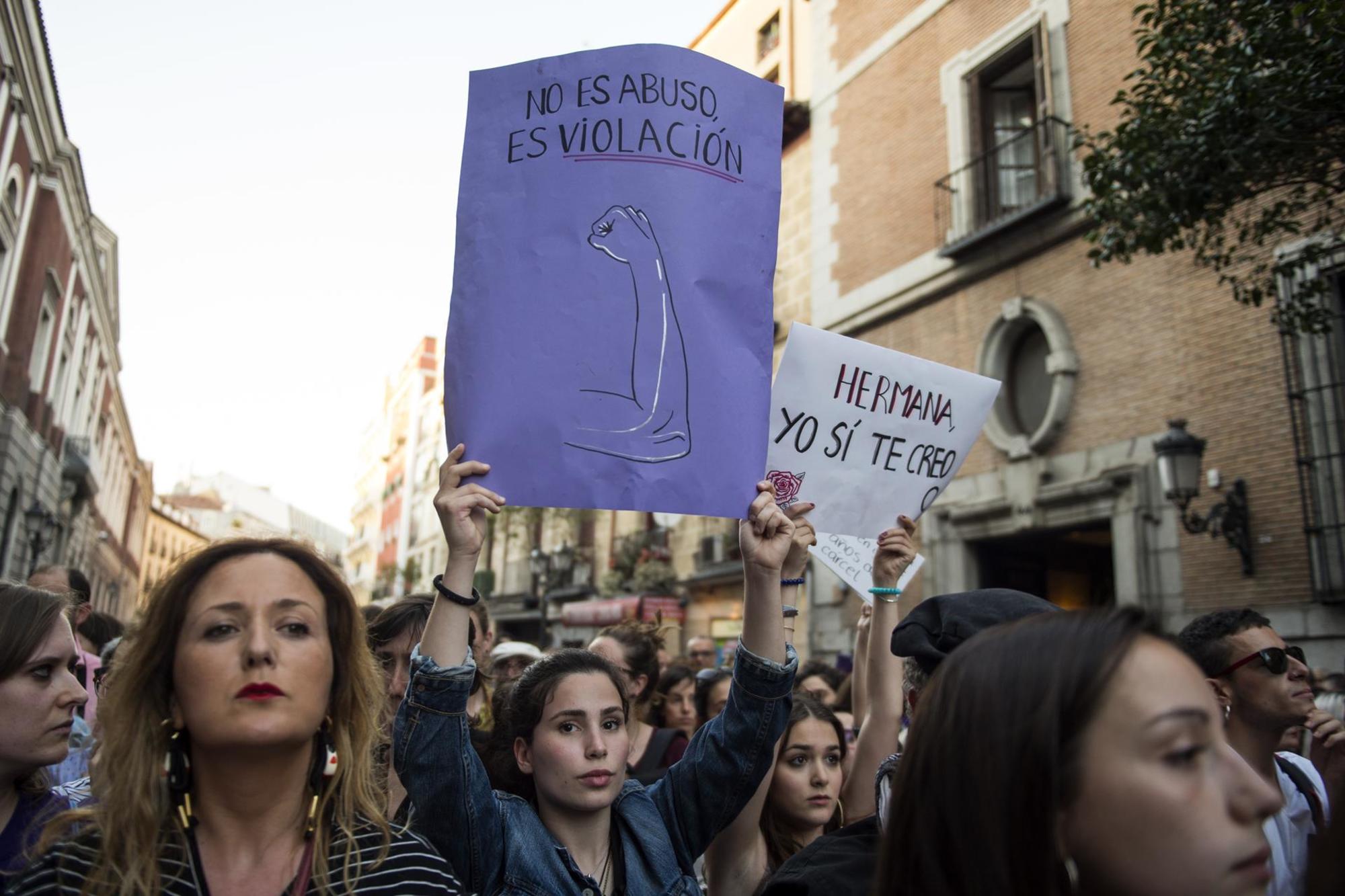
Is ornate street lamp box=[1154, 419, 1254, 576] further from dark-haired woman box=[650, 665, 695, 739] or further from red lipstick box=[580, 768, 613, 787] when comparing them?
red lipstick box=[580, 768, 613, 787]

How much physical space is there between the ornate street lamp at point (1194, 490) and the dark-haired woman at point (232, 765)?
27.5 ft

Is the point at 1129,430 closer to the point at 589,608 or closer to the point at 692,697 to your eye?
the point at 692,697

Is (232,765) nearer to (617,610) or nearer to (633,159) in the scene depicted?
(633,159)

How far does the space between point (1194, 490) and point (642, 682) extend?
6.23 metres

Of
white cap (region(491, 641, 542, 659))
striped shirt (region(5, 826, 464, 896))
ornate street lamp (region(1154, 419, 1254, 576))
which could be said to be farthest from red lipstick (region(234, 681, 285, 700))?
ornate street lamp (region(1154, 419, 1254, 576))

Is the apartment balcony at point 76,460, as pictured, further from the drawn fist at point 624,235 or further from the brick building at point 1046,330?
the drawn fist at point 624,235

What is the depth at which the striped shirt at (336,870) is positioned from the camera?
1.67 metres

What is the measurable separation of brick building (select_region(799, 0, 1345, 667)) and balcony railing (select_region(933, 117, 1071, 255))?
0.03 m

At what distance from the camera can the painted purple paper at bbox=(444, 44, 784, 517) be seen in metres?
2.43

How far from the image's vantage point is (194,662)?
177 cm


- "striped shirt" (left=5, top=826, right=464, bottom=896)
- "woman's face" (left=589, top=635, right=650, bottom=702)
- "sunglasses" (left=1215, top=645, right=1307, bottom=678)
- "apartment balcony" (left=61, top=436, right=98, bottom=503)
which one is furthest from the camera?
"apartment balcony" (left=61, top=436, right=98, bottom=503)

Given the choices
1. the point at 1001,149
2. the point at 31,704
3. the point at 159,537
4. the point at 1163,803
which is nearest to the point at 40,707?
the point at 31,704

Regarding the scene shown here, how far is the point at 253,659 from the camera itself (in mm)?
1763

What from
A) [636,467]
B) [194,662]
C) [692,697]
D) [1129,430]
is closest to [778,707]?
[636,467]
